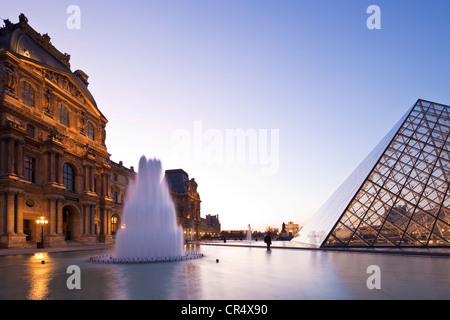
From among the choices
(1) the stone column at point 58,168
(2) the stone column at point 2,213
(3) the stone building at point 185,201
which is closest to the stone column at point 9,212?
(2) the stone column at point 2,213

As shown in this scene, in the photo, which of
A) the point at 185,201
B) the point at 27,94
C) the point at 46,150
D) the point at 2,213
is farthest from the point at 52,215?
the point at 185,201

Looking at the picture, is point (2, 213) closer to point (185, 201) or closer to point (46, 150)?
point (46, 150)

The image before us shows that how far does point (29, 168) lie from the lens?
32906 mm

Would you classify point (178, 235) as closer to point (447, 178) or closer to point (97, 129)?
point (447, 178)

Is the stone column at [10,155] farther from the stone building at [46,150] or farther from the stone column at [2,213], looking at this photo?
A: the stone column at [2,213]

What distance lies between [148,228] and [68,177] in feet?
84.2

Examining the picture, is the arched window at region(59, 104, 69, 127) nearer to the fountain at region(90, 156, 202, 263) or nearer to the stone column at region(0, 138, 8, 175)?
the stone column at region(0, 138, 8, 175)

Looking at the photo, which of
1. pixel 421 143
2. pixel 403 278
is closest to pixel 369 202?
pixel 421 143

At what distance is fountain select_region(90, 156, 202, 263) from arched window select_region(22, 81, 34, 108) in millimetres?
19754

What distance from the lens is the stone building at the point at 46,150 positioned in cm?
2909

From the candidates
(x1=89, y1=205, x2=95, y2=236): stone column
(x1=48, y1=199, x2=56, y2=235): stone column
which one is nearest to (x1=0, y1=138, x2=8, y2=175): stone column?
(x1=48, y1=199, x2=56, y2=235): stone column

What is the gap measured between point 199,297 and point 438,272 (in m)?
8.53

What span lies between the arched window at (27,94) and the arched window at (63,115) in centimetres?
484

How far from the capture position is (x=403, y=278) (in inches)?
370
